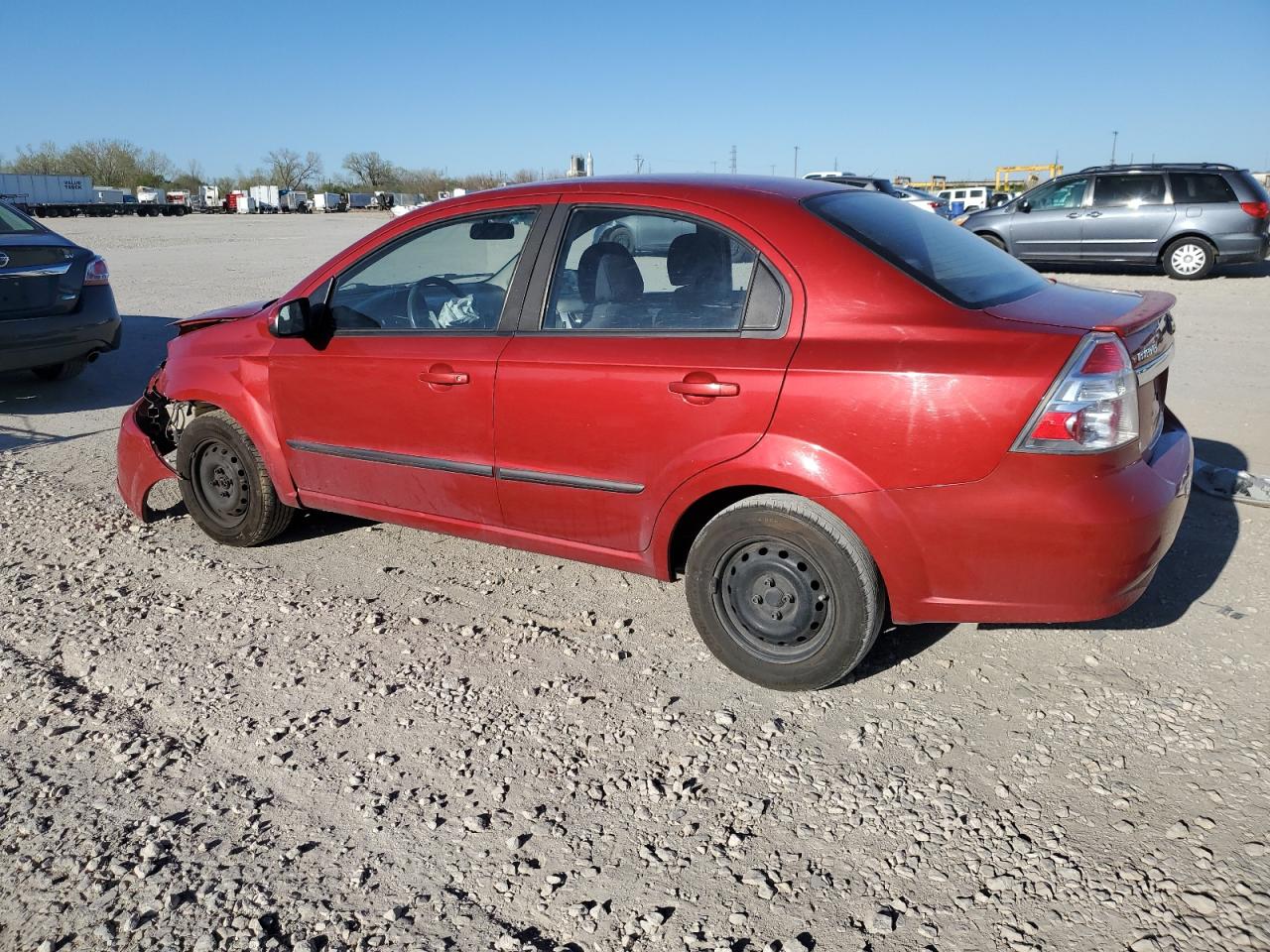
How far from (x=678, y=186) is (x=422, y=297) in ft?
4.19

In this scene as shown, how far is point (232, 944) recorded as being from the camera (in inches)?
91.6

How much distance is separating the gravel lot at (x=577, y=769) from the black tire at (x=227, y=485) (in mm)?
188

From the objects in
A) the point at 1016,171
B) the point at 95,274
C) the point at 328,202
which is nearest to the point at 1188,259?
the point at 95,274

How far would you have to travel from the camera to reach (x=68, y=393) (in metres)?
8.43

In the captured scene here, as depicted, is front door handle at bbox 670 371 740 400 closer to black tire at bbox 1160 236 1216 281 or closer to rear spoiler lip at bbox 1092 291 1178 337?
rear spoiler lip at bbox 1092 291 1178 337

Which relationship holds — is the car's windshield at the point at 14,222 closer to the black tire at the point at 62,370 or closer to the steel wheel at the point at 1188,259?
the black tire at the point at 62,370

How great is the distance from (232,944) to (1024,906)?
192 centimetres

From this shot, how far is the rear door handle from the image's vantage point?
328cm

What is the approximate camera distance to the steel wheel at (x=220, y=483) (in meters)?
4.80

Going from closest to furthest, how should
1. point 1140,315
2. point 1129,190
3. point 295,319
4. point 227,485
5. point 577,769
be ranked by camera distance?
point 577,769 < point 1140,315 < point 295,319 < point 227,485 < point 1129,190

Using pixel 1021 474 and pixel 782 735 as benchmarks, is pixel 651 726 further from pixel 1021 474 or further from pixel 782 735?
pixel 1021 474

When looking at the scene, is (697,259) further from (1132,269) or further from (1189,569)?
(1132,269)

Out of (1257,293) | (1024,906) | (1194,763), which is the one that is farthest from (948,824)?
(1257,293)

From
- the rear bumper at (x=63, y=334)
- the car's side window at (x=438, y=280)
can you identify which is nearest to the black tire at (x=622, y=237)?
the car's side window at (x=438, y=280)
